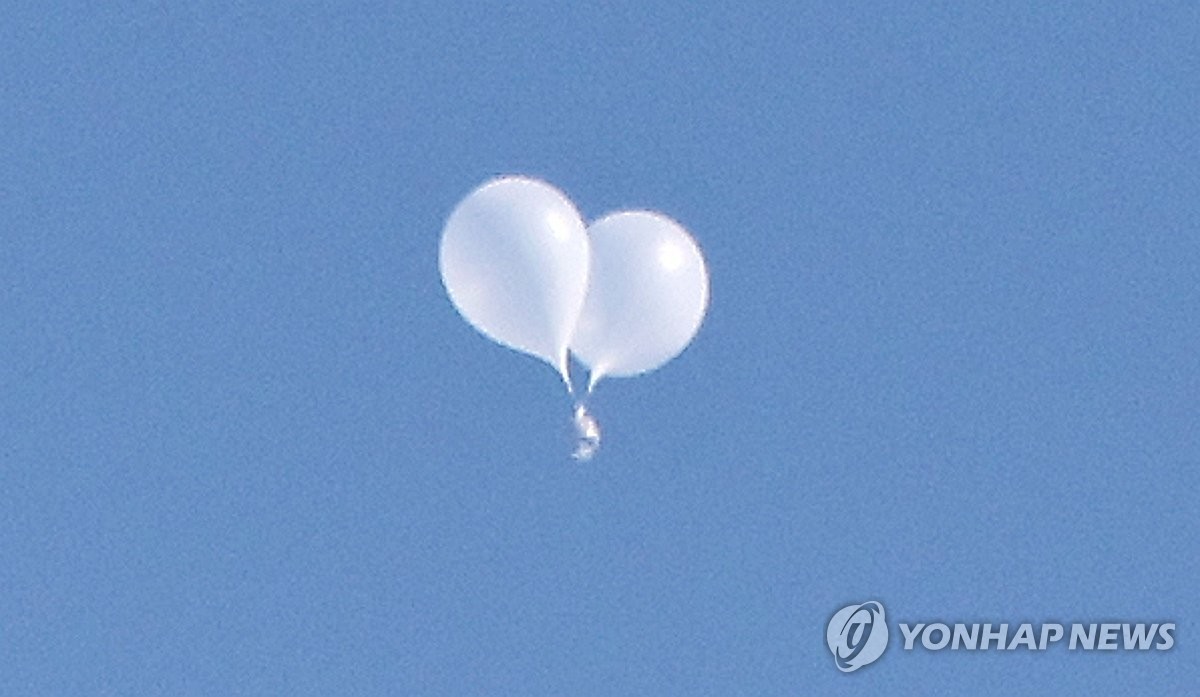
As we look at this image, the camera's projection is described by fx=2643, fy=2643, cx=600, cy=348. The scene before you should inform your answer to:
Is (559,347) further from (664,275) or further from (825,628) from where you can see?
(825,628)

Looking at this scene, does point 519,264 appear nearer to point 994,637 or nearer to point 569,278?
point 569,278

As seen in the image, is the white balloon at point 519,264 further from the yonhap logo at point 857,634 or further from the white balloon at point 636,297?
the yonhap logo at point 857,634

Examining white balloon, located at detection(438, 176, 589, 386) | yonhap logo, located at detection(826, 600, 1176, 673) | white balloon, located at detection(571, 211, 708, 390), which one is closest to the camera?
white balloon, located at detection(438, 176, 589, 386)

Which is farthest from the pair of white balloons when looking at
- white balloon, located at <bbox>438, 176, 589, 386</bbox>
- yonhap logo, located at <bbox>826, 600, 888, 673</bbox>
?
yonhap logo, located at <bbox>826, 600, 888, 673</bbox>

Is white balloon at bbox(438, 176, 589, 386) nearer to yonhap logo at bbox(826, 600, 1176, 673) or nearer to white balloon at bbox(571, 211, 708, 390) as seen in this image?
white balloon at bbox(571, 211, 708, 390)

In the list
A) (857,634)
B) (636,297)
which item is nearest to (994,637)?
(857,634)

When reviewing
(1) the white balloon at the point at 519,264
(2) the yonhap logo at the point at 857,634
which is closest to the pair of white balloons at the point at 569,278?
(1) the white balloon at the point at 519,264

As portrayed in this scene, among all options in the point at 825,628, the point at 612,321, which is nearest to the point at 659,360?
the point at 612,321
